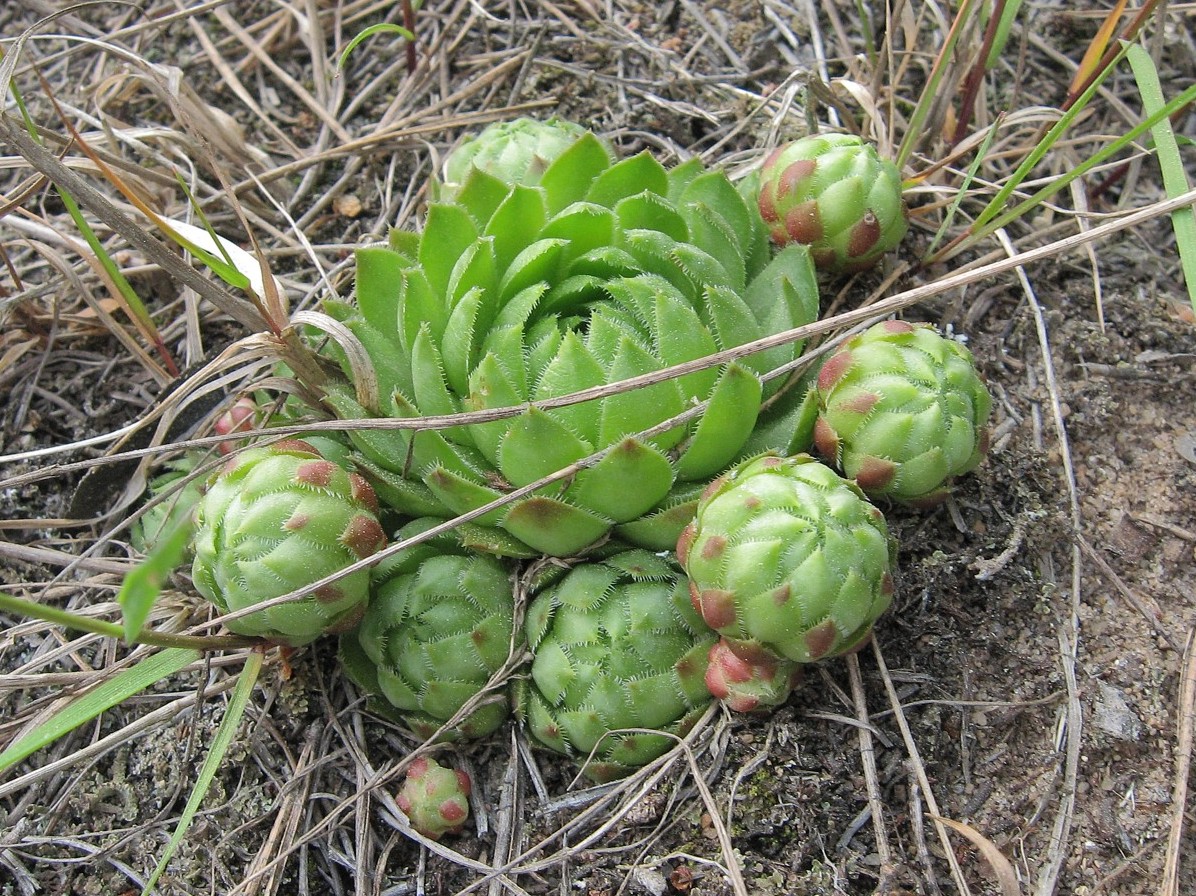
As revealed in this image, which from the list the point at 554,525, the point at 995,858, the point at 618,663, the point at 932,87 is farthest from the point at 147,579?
the point at 932,87

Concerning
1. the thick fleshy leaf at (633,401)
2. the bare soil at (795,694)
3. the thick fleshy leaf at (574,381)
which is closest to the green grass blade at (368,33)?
the bare soil at (795,694)

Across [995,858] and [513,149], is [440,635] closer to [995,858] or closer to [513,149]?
[995,858]

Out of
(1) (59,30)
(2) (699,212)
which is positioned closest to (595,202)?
(2) (699,212)

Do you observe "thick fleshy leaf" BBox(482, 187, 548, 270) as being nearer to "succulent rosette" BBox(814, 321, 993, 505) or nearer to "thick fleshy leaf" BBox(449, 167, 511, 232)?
"thick fleshy leaf" BBox(449, 167, 511, 232)

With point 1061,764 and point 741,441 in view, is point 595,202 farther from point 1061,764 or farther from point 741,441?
point 1061,764

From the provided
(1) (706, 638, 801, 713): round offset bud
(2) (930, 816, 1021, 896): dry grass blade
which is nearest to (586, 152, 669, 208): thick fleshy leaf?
(1) (706, 638, 801, 713): round offset bud
